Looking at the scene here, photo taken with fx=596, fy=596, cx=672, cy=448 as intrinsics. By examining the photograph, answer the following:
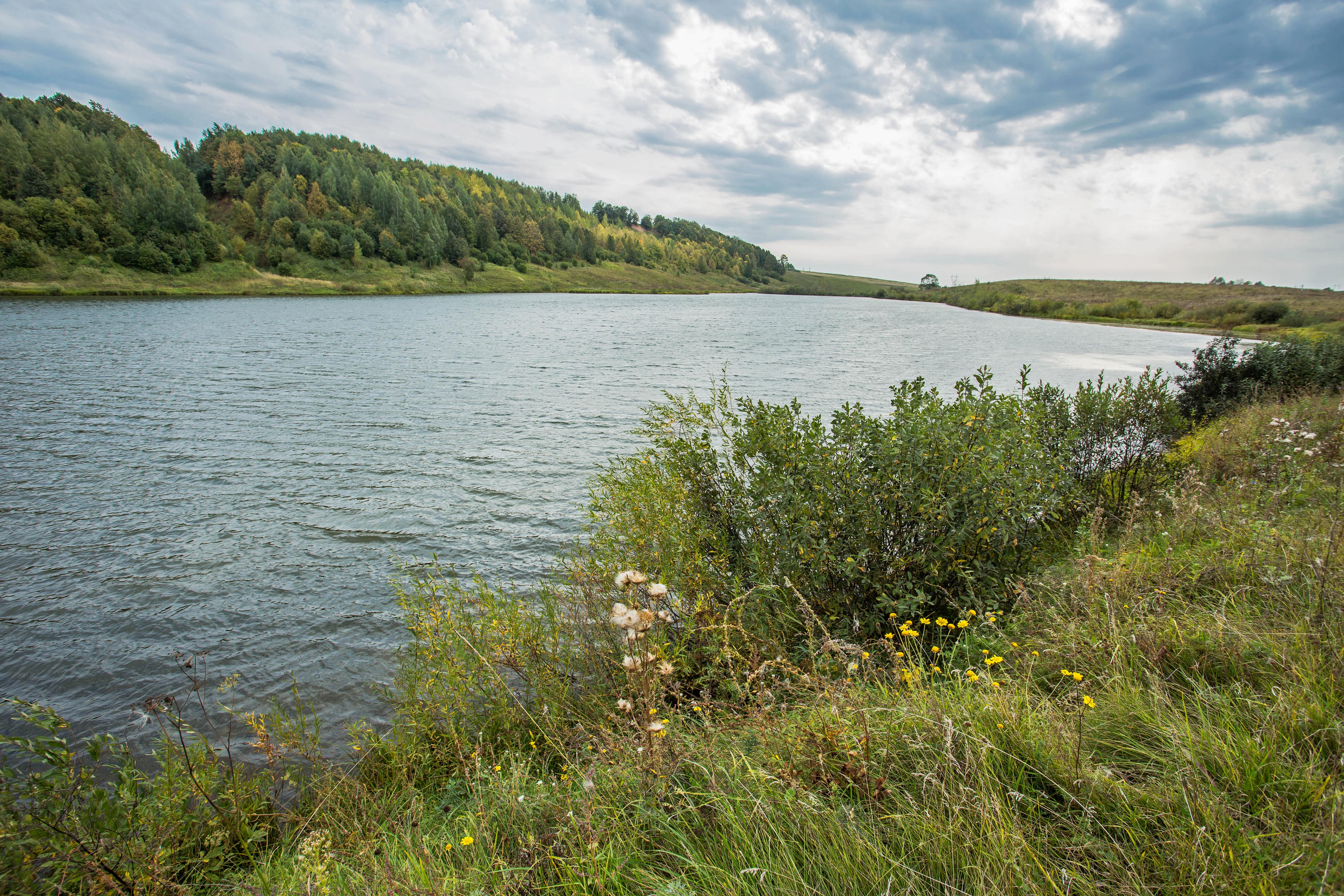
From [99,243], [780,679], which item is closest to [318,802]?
[780,679]

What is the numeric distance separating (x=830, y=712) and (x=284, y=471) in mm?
17743

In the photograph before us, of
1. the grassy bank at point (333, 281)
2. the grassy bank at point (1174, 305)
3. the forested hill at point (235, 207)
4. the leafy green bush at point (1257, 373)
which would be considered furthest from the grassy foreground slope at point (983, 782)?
the forested hill at point (235, 207)

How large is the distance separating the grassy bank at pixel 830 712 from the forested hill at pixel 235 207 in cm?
10737

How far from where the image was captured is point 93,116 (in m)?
148

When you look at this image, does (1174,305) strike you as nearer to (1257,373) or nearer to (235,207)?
(1257,373)

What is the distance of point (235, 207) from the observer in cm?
12625

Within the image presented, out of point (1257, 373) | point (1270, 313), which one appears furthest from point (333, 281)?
point (1270, 313)

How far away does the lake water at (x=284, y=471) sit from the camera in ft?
29.8

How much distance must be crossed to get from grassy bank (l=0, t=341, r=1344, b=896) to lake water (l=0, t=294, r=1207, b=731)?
1760 millimetres

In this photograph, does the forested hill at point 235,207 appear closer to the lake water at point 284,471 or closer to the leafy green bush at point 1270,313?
the lake water at point 284,471

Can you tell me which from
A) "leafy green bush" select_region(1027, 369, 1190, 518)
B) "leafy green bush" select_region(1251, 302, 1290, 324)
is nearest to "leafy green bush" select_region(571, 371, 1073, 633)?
"leafy green bush" select_region(1027, 369, 1190, 518)

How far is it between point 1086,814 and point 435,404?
26716mm

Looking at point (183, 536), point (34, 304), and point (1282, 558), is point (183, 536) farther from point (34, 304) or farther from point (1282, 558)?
point (34, 304)

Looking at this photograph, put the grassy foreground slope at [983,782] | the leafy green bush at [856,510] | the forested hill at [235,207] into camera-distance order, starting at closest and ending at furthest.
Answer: the grassy foreground slope at [983,782] < the leafy green bush at [856,510] < the forested hill at [235,207]
